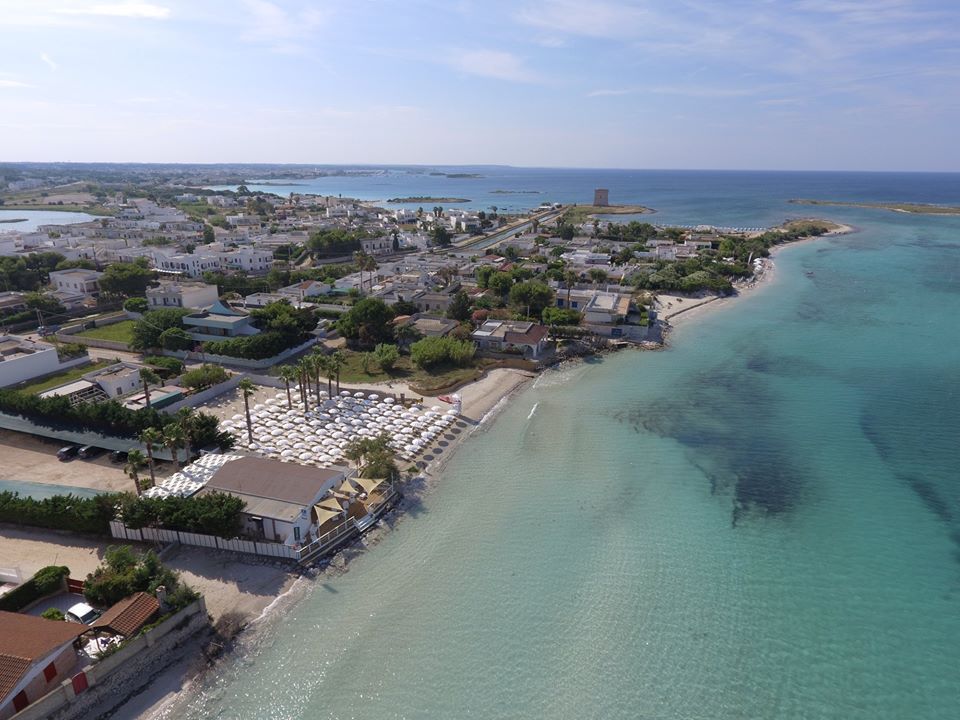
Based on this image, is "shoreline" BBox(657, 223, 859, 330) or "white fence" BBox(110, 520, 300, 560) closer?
"white fence" BBox(110, 520, 300, 560)

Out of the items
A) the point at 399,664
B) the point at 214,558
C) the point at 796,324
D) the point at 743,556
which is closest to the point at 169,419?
the point at 214,558

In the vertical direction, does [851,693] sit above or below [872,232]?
below

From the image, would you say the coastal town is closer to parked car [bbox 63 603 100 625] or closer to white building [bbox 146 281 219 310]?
parked car [bbox 63 603 100 625]

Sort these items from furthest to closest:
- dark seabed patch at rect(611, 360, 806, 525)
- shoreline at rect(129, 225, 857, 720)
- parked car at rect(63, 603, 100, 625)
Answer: dark seabed patch at rect(611, 360, 806, 525) < parked car at rect(63, 603, 100, 625) < shoreline at rect(129, 225, 857, 720)

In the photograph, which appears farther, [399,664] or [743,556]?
[743,556]

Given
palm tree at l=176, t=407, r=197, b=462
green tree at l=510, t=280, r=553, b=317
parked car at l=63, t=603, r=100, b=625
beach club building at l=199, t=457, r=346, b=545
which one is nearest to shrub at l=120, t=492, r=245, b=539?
beach club building at l=199, t=457, r=346, b=545

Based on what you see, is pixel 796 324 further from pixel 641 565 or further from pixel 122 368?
pixel 122 368
